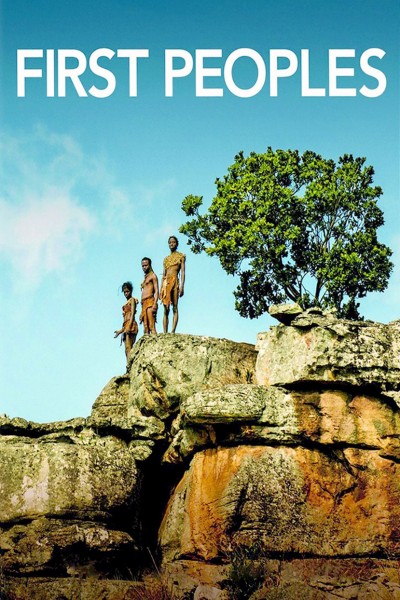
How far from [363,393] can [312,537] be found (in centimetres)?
285

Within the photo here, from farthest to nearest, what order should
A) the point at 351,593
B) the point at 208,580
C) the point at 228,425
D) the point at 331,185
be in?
the point at 331,185 < the point at 228,425 < the point at 208,580 < the point at 351,593

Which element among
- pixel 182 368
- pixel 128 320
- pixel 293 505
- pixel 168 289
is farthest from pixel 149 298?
pixel 293 505

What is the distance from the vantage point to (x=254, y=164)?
32.3m

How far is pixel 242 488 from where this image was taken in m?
16.0

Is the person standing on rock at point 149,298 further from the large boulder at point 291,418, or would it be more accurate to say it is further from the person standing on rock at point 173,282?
the large boulder at point 291,418

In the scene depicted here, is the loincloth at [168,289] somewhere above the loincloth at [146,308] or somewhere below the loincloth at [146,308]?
above

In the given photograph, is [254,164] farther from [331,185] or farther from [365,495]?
[365,495]

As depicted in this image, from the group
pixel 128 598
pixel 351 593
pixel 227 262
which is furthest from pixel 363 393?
pixel 227 262

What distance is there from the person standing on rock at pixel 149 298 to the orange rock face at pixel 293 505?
543 centimetres

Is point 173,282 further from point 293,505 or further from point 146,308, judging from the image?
point 293,505

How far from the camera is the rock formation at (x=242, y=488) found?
15508 mm

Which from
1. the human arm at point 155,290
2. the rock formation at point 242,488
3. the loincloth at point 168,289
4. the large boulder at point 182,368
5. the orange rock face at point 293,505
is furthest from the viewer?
the human arm at point 155,290

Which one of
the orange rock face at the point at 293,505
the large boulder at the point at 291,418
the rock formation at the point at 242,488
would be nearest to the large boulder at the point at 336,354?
the rock formation at the point at 242,488

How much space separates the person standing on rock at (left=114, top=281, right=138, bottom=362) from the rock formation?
496 centimetres
